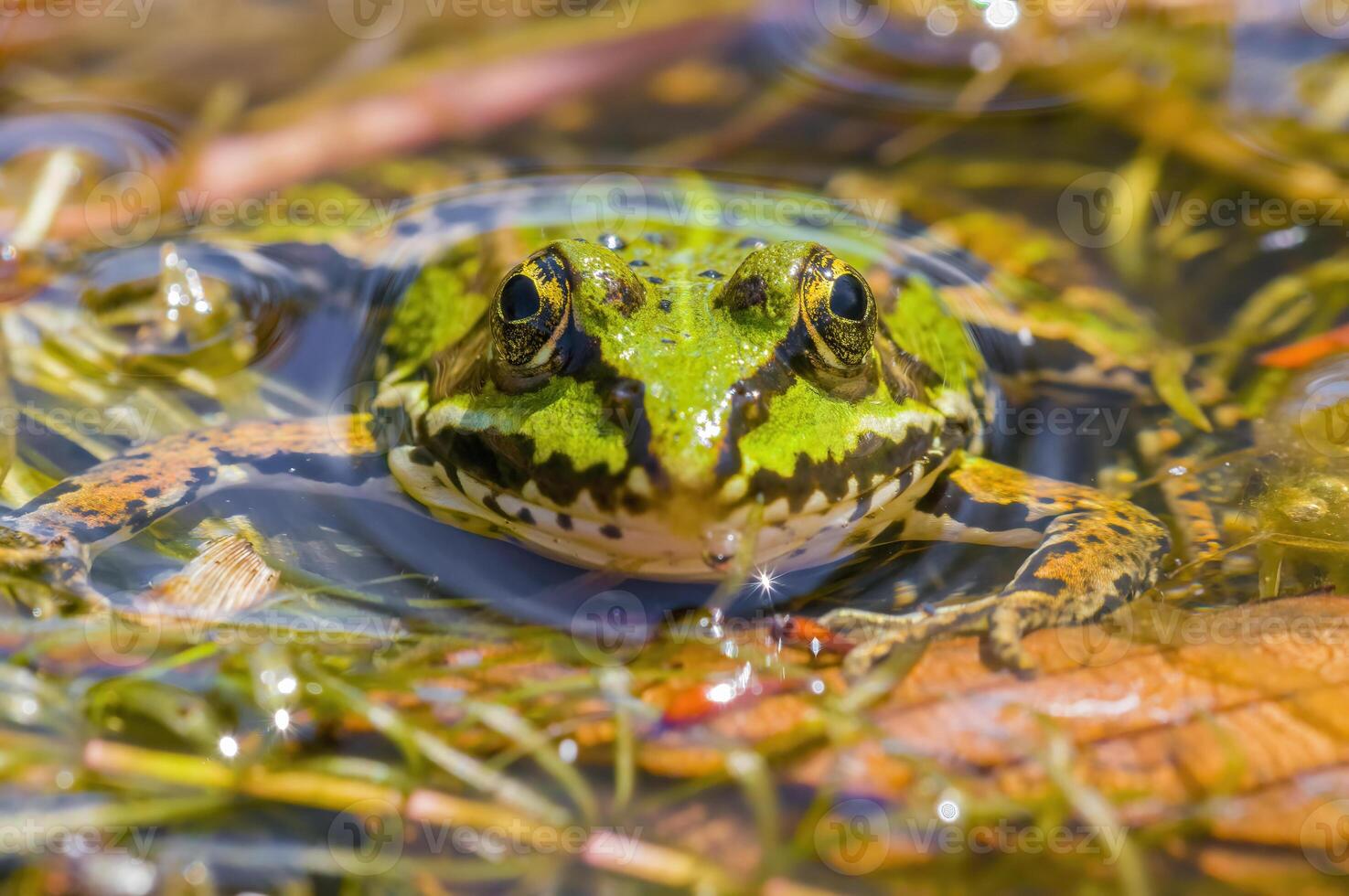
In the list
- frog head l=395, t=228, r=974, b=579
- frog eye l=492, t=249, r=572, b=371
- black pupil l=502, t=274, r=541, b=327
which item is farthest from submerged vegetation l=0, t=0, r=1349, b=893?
black pupil l=502, t=274, r=541, b=327

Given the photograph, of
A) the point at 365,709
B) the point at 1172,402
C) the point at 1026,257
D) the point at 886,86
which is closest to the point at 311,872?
the point at 365,709

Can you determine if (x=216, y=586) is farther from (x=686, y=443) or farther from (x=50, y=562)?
(x=686, y=443)

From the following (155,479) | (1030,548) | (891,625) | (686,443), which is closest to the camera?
(686,443)

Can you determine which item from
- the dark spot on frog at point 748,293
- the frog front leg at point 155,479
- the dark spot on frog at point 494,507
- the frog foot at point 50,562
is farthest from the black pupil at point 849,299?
the frog foot at point 50,562

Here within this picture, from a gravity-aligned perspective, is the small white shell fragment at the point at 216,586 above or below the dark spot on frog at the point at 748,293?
below

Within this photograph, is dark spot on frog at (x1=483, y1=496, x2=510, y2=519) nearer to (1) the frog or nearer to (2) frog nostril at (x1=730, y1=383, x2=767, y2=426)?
(1) the frog

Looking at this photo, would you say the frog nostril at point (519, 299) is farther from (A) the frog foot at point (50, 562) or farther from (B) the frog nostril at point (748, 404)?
(A) the frog foot at point (50, 562)

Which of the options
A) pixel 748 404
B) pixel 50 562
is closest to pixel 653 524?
pixel 748 404
